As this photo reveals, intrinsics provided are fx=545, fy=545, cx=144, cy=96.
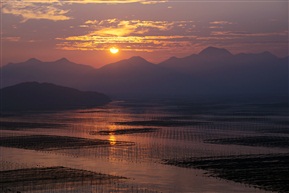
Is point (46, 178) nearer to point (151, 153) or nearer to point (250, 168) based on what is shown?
point (151, 153)

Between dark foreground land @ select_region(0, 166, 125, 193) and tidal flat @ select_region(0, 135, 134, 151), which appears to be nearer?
dark foreground land @ select_region(0, 166, 125, 193)

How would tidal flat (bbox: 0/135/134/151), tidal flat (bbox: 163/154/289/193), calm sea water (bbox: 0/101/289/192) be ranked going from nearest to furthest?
calm sea water (bbox: 0/101/289/192) < tidal flat (bbox: 163/154/289/193) < tidal flat (bbox: 0/135/134/151)

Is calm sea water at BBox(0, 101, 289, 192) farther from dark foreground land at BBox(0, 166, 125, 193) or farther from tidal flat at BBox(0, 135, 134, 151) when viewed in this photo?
tidal flat at BBox(0, 135, 134, 151)

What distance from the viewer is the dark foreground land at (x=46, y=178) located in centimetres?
4941

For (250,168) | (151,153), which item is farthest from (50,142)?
(250,168)

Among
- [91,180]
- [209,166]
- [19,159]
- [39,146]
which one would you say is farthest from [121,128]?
[91,180]

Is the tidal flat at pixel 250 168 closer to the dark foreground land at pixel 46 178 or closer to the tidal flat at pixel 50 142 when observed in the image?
the dark foreground land at pixel 46 178

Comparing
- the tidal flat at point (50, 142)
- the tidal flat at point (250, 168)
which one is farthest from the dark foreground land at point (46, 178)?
the tidal flat at point (50, 142)

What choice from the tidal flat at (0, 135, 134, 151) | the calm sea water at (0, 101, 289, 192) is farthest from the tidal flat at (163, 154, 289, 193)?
the tidal flat at (0, 135, 134, 151)

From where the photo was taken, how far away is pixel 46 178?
5309 centimetres

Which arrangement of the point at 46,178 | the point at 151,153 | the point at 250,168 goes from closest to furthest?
1. the point at 46,178
2. the point at 250,168
3. the point at 151,153

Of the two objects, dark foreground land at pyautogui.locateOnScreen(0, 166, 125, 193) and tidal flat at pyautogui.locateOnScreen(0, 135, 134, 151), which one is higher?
tidal flat at pyautogui.locateOnScreen(0, 135, 134, 151)

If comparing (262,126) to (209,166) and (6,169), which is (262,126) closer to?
(209,166)

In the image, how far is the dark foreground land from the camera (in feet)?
162
